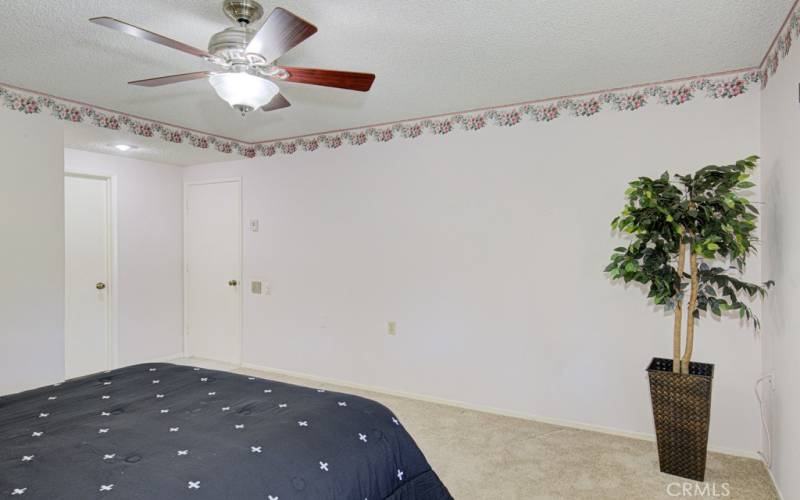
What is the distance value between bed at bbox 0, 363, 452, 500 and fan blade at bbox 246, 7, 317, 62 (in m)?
1.39

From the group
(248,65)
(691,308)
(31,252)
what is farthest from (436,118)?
(31,252)

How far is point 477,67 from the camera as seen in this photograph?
286 cm

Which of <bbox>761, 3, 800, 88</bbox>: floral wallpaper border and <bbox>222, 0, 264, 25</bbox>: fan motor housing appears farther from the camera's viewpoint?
<bbox>761, 3, 800, 88</bbox>: floral wallpaper border

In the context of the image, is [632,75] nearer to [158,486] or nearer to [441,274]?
[441,274]

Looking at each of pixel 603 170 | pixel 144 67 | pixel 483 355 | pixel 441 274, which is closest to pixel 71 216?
pixel 144 67

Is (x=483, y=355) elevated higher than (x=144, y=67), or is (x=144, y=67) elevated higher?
(x=144, y=67)

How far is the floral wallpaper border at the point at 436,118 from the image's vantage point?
301 cm

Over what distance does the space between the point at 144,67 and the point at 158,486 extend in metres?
2.46

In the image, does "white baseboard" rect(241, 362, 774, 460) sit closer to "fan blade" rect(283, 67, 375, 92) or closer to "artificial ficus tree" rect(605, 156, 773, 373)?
"artificial ficus tree" rect(605, 156, 773, 373)

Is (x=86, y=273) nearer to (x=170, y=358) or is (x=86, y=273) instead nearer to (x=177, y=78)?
(x=170, y=358)

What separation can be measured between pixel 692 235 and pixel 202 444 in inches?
99.5

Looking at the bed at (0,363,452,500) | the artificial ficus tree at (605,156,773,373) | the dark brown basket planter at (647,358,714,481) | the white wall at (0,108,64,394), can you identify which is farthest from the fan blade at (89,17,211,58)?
the dark brown basket planter at (647,358,714,481)

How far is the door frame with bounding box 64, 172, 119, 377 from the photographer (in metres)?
4.73

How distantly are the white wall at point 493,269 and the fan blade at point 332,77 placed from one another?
1.88 metres
